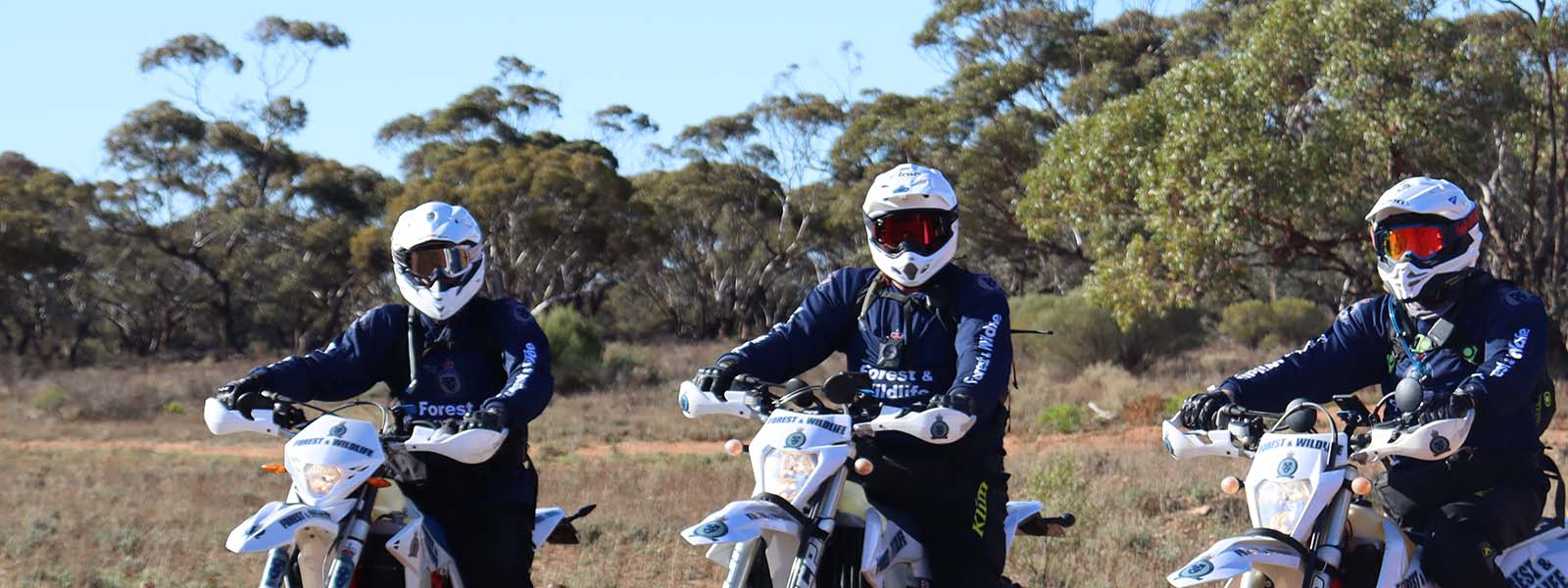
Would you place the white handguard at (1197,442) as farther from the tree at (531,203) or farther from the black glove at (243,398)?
the tree at (531,203)

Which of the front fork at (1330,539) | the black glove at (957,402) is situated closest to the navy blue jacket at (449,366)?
the black glove at (957,402)

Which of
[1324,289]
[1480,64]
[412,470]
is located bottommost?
[1324,289]

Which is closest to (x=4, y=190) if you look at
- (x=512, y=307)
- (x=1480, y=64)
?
(x=1480, y=64)

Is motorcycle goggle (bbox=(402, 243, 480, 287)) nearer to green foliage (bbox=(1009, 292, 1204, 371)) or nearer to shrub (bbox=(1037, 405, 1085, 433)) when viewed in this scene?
shrub (bbox=(1037, 405, 1085, 433))

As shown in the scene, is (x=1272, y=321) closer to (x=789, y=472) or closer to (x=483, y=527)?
(x=483, y=527)

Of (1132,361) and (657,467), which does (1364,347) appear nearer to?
(657,467)

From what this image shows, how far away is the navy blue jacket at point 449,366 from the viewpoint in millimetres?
5871

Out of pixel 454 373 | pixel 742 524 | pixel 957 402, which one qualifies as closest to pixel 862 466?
pixel 957 402

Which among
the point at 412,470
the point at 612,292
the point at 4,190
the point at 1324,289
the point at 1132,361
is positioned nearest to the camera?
the point at 412,470

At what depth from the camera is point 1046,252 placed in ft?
147

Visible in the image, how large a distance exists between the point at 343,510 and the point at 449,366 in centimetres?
113

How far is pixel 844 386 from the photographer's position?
5.14 m

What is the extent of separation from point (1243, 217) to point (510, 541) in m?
16.2

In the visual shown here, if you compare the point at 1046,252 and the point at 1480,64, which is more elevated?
the point at 1480,64
